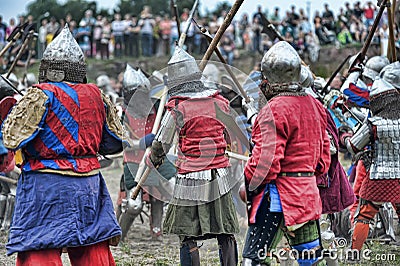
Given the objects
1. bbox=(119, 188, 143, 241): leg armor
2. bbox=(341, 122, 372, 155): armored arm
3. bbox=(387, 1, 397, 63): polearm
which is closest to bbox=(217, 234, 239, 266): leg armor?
bbox=(341, 122, 372, 155): armored arm

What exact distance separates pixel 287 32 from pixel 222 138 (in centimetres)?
1425

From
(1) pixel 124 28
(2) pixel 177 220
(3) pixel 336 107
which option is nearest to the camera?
(2) pixel 177 220

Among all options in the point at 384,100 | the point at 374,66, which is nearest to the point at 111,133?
the point at 384,100

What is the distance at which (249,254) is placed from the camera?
4562mm

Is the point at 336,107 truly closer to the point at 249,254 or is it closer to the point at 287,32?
the point at 249,254

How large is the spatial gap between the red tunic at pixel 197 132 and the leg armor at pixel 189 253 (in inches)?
21.2

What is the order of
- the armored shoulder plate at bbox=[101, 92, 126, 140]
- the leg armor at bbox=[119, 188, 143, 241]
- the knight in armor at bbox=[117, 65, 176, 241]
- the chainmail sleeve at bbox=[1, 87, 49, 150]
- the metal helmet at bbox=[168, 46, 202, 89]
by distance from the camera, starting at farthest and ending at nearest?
1. the knight in armor at bbox=[117, 65, 176, 241]
2. the leg armor at bbox=[119, 188, 143, 241]
3. the metal helmet at bbox=[168, 46, 202, 89]
4. the armored shoulder plate at bbox=[101, 92, 126, 140]
5. the chainmail sleeve at bbox=[1, 87, 49, 150]

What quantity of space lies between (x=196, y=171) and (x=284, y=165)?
104 cm

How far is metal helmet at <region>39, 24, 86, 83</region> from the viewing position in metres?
4.61

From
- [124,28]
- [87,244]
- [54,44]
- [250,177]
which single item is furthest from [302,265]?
[124,28]

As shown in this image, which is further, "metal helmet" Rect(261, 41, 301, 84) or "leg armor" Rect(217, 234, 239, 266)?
"leg armor" Rect(217, 234, 239, 266)

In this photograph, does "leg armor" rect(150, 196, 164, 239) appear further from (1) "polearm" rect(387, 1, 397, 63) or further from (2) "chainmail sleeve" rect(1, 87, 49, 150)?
(2) "chainmail sleeve" rect(1, 87, 49, 150)

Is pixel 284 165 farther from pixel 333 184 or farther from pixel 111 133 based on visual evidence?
pixel 333 184

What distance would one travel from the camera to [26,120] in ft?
14.4
